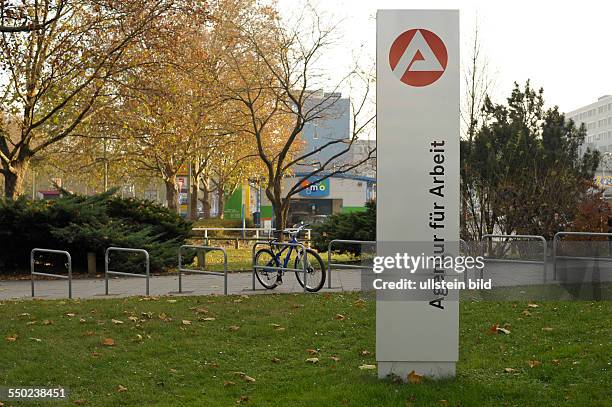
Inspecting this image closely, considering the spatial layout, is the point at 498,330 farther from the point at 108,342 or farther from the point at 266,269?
the point at 266,269

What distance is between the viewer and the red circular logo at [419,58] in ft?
22.9

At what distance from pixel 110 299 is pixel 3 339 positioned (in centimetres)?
350

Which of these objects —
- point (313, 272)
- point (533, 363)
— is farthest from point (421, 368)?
point (313, 272)

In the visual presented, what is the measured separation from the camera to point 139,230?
20188mm

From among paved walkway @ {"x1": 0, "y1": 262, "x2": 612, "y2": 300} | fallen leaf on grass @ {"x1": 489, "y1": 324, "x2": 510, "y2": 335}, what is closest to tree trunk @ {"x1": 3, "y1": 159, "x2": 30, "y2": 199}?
paved walkway @ {"x1": 0, "y1": 262, "x2": 612, "y2": 300}

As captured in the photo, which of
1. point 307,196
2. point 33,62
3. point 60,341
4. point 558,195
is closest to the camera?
point 60,341

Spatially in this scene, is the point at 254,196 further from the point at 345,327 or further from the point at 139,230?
the point at 345,327

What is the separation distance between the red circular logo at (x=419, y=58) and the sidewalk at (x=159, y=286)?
7.10 metres

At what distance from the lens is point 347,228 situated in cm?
2038

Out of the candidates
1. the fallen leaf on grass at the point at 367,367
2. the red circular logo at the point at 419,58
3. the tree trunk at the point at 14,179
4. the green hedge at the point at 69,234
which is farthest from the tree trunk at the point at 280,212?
the red circular logo at the point at 419,58

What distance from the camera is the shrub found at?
66.3ft

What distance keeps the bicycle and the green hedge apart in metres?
4.65

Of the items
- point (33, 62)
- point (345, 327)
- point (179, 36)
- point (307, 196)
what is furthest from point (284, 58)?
point (307, 196)

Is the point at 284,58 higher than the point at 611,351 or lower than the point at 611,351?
higher
